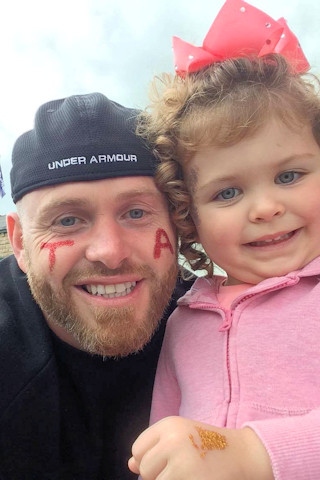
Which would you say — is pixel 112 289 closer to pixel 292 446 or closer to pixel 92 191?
pixel 92 191

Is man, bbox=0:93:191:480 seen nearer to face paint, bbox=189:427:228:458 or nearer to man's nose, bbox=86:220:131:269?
man's nose, bbox=86:220:131:269

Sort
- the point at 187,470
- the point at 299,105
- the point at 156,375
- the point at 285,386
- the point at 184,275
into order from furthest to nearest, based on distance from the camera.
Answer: the point at 184,275 < the point at 156,375 < the point at 299,105 < the point at 285,386 < the point at 187,470

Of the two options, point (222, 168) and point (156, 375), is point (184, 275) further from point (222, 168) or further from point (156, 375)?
point (222, 168)

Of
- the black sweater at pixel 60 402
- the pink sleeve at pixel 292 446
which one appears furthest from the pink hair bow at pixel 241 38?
the pink sleeve at pixel 292 446

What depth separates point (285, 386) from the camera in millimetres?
1506

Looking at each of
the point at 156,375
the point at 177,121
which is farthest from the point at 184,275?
the point at 177,121

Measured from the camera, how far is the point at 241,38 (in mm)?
2006

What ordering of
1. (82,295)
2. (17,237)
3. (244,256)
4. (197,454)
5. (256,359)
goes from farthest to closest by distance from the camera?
(17,237), (82,295), (244,256), (256,359), (197,454)

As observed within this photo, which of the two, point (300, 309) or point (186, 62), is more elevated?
point (186, 62)

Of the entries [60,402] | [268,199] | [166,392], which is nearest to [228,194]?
[268,199]

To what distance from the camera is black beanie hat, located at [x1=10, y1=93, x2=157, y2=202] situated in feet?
6.21

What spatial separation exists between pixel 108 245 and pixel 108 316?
240 mm

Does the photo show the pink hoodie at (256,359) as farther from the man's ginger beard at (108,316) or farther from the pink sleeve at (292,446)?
the man's ginger beard at (108,316)

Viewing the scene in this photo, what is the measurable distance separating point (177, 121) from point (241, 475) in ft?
4.03
